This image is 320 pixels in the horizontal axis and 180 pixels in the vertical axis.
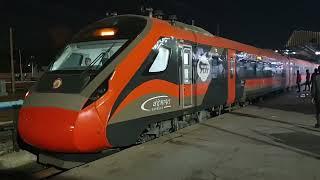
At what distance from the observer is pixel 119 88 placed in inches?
368

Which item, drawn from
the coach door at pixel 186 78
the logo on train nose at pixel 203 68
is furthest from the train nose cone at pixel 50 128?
the logo on train nose at pixel 203 68

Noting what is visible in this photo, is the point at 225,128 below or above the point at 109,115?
below

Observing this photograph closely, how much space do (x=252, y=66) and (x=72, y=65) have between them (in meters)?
13.0

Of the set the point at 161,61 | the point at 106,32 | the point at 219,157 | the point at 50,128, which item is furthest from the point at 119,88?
the point at 219,157

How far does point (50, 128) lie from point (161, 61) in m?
3.40

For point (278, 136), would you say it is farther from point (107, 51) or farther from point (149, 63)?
point (107, 51)

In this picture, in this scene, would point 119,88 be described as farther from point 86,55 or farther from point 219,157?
point 219,157

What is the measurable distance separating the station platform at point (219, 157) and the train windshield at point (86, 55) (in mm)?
1919

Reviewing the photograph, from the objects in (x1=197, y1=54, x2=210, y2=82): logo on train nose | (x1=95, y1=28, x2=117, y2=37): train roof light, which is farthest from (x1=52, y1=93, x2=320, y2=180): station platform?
(x1=95, y1=28, x2=117, y2=37): train roof light


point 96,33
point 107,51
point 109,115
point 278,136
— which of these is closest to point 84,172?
point 109,115

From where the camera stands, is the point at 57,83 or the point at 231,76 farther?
the point at 231,76

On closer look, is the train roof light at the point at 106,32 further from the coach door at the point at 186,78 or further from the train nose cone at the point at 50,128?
the train nose cone at the point at 50,128

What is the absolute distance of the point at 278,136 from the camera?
12023 mm

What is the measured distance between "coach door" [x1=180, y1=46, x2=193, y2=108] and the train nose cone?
4.34 metres
